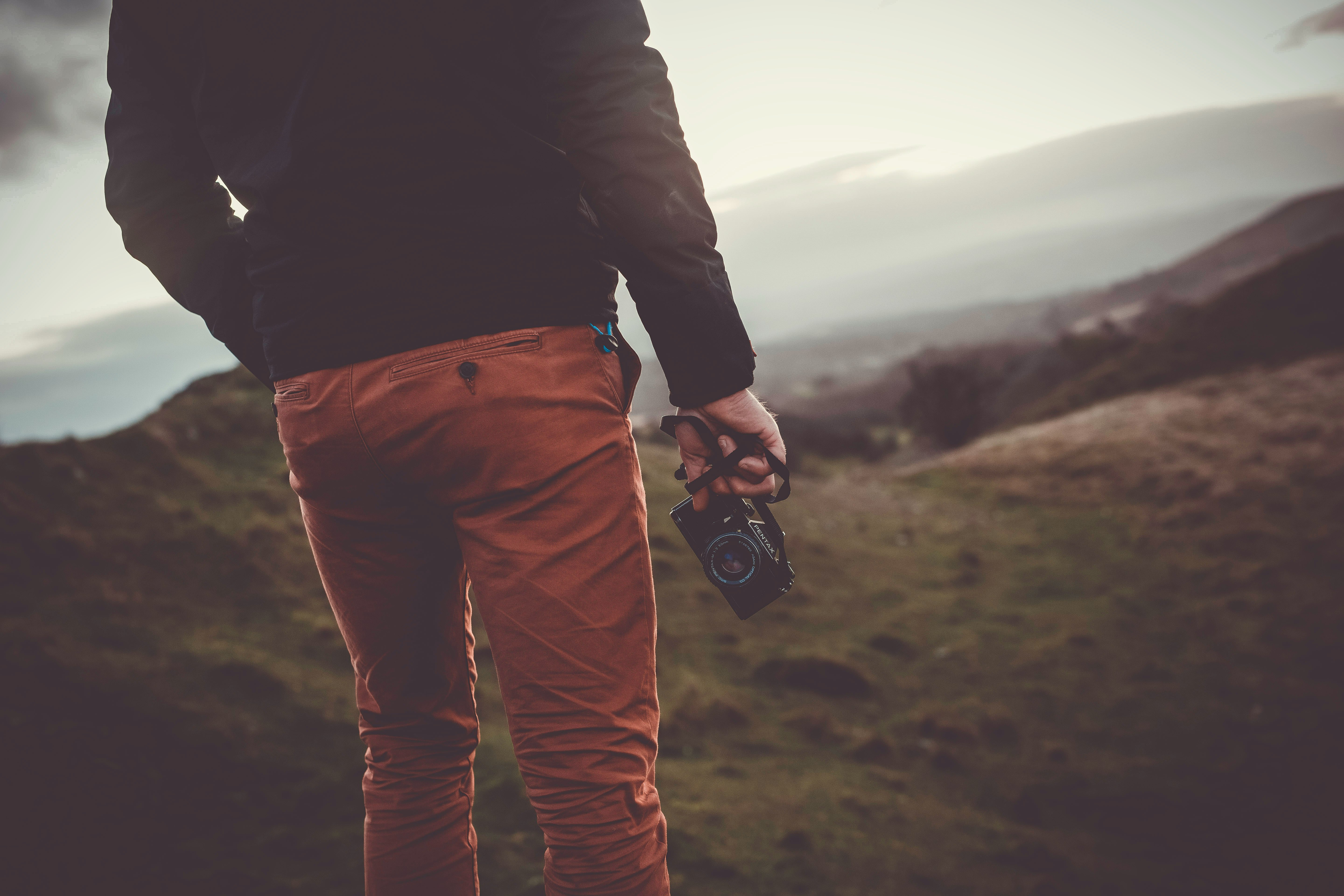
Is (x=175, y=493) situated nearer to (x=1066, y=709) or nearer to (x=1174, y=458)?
(x=1066, y=709)

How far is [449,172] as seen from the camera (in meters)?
1.33

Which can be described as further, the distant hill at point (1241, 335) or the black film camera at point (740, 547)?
the distant hill at point (1241, 335)

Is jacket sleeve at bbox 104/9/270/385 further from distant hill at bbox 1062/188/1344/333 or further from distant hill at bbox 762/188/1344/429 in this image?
distant hill at bbox 1062/188/1344/333

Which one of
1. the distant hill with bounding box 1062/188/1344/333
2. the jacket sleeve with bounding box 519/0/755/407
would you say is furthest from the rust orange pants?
the distant hill with bounding box 1062/188/1344/333

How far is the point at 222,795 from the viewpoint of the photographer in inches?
112

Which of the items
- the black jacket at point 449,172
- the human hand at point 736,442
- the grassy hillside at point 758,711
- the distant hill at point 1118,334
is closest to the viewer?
the black jacket at point 449,172

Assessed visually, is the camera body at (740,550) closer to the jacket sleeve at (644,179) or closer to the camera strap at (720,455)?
the camera strap at (720,455)

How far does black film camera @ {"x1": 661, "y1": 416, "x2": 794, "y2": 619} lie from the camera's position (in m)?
1.70

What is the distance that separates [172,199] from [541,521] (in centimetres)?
126

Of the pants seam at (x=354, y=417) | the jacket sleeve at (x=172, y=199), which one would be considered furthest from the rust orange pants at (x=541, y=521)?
the jacket sleeve at (x=172, y=199)

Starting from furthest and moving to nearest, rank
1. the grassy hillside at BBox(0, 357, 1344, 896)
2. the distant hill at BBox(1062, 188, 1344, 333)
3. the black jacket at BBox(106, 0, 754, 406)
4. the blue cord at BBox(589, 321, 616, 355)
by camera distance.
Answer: the distant hill at BBox(1062, 188, 1344, 333)
the grassy hillside at BBox(0, 357, 1344, 896)
the blue cord at BBox(589, 321, 616, 355)
the black jacket at BBox(106, 0, 754, 406)

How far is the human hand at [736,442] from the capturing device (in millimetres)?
1560

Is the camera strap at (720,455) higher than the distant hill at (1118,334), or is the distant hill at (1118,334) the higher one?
the camera strap at (720,455)

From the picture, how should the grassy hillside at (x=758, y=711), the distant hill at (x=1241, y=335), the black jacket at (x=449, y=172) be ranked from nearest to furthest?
the black jacket at (x=449, y=172) → the grassy hillside at (x=758, y=711) → the distant hill at (x=1241, y=335)
